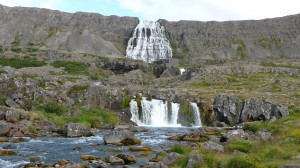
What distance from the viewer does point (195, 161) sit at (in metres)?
22.0

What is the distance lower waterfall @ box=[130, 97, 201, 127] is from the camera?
271 feet

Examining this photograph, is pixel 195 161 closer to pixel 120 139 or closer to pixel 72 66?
pixel 120 139

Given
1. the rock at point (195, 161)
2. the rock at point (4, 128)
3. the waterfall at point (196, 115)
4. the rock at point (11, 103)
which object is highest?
the rock at point (11, 103)

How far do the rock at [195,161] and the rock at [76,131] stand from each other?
108 feet

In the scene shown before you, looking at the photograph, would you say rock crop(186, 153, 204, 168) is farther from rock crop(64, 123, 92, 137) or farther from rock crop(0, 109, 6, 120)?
rock crop(0, 109, 6, 120)

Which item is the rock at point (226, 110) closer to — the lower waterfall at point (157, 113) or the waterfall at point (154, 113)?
the lower waterfall at point (157, 113)

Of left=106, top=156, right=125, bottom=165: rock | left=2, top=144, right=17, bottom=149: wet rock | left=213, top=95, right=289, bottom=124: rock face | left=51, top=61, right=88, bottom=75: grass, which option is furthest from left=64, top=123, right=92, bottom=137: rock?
left=51, top=61, right=88, bottom=75: grass

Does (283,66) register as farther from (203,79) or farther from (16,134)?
(16,134)

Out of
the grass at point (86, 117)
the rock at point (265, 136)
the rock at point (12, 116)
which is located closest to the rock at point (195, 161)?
the rock at point (265, 136)

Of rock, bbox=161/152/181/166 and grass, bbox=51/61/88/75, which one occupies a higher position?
grass, bbox=51/61/88/75

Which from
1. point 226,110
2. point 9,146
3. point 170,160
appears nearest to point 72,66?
point 226,110

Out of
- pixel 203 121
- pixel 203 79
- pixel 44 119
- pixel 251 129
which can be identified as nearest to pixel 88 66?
pixel 203 79

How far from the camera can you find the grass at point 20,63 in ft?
556

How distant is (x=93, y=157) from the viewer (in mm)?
34000
